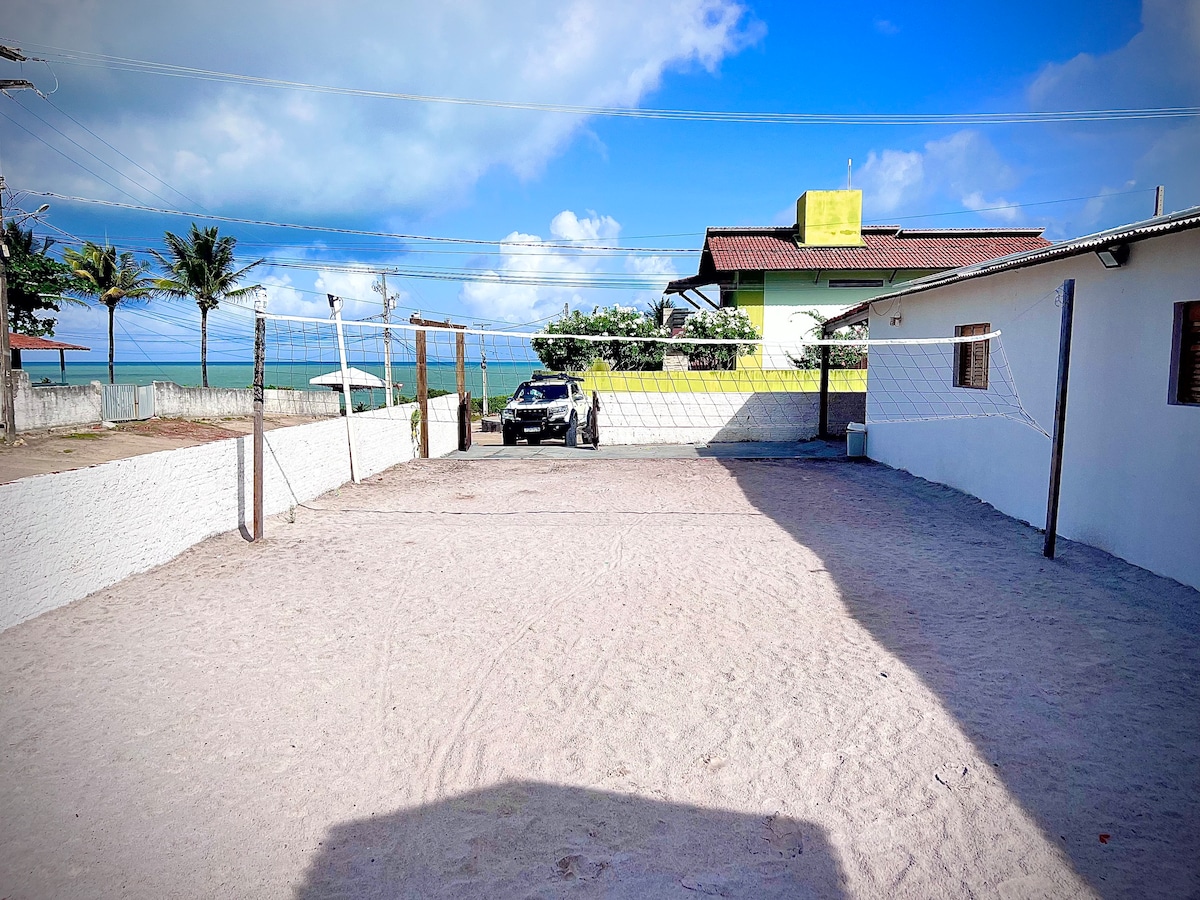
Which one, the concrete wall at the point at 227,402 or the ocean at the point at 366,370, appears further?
the concrete wall at the point at 227,402

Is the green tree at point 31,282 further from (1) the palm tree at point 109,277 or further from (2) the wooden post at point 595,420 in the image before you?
(2) the wooden post at point 595,420

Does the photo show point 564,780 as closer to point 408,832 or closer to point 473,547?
point 408,832

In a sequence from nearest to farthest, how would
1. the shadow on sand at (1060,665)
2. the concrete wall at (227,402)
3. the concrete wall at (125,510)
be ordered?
the shadow on sand at (1060,665)
the concrete wall at (125,510)
the concrete wall at (227,402)

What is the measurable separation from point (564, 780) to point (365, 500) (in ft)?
25.4

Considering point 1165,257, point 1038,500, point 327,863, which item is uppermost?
point 1165,257

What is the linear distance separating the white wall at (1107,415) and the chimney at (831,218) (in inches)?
592

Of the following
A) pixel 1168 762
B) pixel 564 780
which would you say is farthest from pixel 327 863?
pixel 1168 762

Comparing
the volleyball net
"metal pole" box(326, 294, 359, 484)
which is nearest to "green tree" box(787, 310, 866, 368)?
the volleyball net

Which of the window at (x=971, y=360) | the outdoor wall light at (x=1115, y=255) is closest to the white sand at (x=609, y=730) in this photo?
the outdoor wall light at (x=1115, y=255)

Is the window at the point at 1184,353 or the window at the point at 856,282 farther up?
the window at the point at 856,282

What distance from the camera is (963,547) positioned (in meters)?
7.43

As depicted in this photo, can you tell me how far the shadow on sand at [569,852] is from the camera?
2.65 metres

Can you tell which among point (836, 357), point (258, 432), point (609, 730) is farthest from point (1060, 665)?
point (836, 357)

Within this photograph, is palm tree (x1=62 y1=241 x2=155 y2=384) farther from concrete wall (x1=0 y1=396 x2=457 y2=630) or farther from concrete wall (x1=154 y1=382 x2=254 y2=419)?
concrete wall (x1=0 y1=396 x2=457 y2=630)
